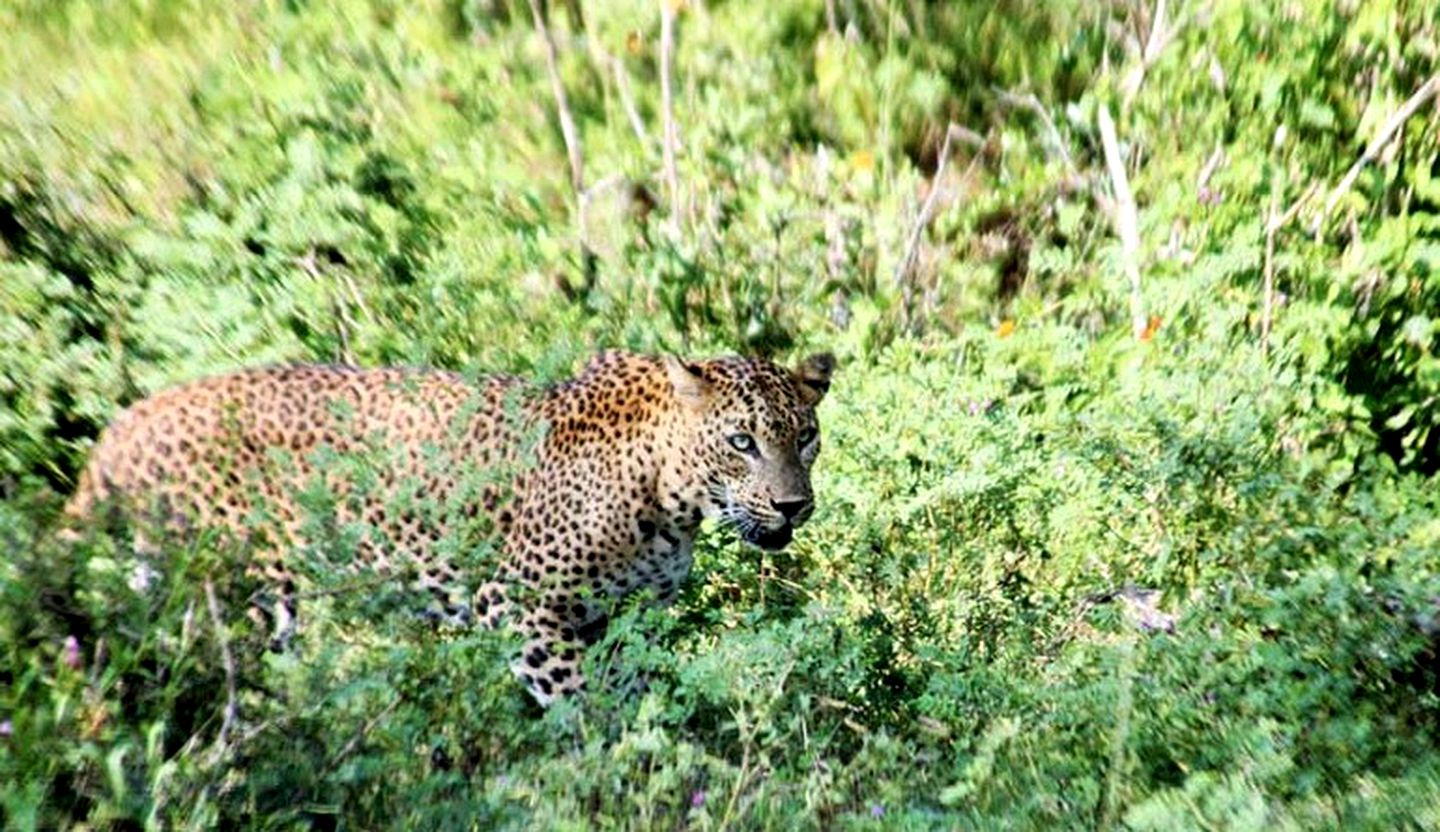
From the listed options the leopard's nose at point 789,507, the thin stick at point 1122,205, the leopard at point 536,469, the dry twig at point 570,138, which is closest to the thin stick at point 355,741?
the leopard at point 536,469

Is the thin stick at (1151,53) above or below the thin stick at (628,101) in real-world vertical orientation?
below

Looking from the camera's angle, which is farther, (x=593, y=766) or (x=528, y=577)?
(x=528, y=577)

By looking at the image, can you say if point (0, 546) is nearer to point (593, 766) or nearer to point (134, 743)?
point (134, 743)

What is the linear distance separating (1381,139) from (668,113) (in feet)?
9.75

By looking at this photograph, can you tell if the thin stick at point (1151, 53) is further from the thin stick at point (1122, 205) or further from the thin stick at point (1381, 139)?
the thin stick at point (1381, 139)

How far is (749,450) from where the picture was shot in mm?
7246

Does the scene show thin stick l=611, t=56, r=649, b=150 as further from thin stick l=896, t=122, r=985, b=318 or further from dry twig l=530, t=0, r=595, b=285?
thin stick l=896, t=122, r=985, b=318

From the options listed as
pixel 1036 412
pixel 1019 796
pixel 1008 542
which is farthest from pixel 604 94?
pixel 1019 796

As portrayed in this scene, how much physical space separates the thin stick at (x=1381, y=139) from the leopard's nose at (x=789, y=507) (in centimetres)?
309

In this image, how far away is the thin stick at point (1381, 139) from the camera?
29.8 ft

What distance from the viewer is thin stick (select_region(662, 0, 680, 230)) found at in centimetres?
1023

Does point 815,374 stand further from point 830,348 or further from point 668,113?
point 668,113

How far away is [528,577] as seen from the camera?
7309mm

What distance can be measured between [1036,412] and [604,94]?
2814 mm
